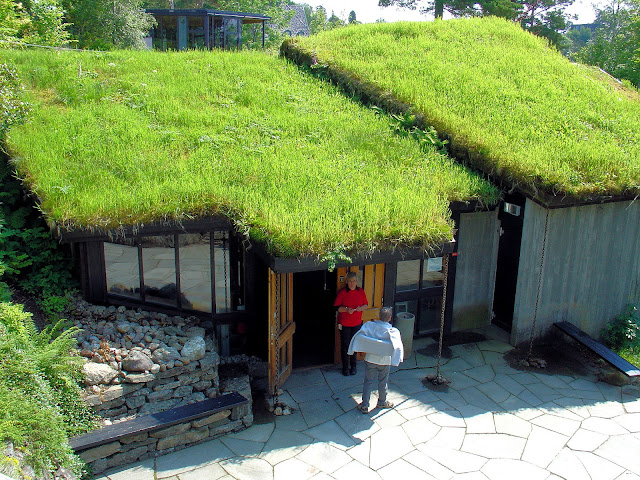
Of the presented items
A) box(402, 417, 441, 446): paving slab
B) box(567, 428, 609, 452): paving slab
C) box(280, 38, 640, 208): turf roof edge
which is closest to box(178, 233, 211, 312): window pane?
box(402, 417, 441, 446): paving slab

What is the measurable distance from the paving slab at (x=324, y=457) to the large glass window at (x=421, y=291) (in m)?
3.53

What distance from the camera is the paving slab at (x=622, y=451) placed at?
6324 mm

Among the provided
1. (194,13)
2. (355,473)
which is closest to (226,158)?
(355,473)

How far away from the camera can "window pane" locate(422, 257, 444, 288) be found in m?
9.58

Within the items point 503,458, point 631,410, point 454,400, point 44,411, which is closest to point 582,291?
point 631,410

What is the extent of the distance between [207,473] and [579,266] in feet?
23.6

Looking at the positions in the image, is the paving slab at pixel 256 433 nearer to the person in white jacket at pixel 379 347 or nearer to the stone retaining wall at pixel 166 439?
the stone retaining wall at pixel 166 439

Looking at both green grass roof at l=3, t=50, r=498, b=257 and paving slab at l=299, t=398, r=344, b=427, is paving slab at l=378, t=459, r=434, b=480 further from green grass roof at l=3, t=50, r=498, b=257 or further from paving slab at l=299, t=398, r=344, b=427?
green grass roof at l=3, t=50, r=498, b=257

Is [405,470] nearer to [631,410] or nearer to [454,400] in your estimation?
[454,400]

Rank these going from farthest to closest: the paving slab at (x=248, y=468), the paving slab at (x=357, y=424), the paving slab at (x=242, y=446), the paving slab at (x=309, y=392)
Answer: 1. the paving slab at (x=309, y=392)
2. the paving slab at (x=357, y=424)
3. the paving slab at (x=242, y=446)
4. the paving slab at (x=248, y=468)

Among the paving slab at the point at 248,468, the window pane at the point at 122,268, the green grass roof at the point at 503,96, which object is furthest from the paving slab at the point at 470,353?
the window pane at the point at 122,268

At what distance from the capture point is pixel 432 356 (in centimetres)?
910

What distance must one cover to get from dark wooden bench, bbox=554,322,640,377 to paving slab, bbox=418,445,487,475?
3.24m

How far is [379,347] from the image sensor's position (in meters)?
6.93
